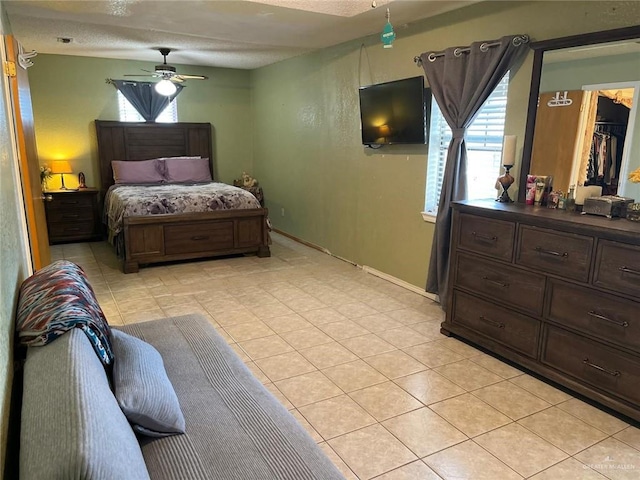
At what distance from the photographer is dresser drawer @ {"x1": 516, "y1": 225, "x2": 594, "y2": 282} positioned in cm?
242

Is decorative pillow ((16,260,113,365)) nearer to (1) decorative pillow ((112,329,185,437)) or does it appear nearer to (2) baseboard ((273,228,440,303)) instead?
(1) decorative pillow ((112,329,185,437))

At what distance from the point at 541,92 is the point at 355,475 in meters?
2.59

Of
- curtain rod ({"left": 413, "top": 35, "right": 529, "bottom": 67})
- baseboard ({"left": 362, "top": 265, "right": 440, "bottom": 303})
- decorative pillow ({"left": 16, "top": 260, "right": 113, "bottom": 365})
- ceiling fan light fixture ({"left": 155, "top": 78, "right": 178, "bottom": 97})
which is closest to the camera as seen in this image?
decorative pillow ({"left": 16, "top": 260, "right": 113, "bottom": 365})

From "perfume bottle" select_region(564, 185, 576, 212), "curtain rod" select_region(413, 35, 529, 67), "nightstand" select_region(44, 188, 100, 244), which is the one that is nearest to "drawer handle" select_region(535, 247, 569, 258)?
"perfume bottle" select_region(564, 185, 576, 212)

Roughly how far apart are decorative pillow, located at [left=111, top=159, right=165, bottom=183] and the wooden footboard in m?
1.62

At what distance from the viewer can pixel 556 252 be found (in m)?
2.55

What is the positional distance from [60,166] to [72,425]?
585 centimetres

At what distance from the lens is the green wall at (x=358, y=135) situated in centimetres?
315

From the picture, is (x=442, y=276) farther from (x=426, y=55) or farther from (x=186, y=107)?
(x=186, y=107)

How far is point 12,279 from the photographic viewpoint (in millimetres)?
1695

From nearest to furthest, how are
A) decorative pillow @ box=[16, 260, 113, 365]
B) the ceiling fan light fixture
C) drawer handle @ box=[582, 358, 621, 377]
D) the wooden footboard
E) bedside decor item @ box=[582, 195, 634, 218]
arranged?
decorative pillow @ box=[16, 260, 113, 365] → drawer handle @ box=[582, 358, 621, 377] → bedside decor item @ box=[582, 195, 634, 218] → the wooden footboard → the ceiling fan light fixture

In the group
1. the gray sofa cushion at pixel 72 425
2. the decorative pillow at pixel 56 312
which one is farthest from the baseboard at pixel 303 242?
the gray sofa cushion at pixel 72 425

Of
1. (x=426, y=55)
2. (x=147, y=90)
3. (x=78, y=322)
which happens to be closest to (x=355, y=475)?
(x=78, y=322)

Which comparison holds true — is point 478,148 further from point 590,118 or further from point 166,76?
point 166,76
